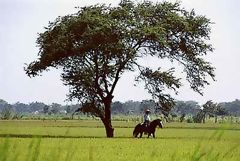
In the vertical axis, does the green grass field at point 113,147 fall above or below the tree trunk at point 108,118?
below

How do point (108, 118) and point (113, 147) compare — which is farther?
point (108, 118)

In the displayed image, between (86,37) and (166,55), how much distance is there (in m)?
8.02

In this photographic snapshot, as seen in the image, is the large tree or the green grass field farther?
the large tree

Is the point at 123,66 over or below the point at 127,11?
below

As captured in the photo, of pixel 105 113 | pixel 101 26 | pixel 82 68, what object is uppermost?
pixel 101 26

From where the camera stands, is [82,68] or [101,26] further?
[82,68]

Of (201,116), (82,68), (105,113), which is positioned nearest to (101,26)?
(82,68)

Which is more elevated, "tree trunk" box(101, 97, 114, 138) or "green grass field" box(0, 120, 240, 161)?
"tree trunk" box(101, 97, 114, 138)

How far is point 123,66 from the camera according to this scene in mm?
51219

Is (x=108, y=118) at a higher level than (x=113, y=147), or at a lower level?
higher

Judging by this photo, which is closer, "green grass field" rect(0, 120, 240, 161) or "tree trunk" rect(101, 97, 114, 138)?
"green grass field" rect(0, 120, 240, 161)

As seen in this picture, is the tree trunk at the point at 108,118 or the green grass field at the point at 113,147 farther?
the tree trunk at the point at 108,118

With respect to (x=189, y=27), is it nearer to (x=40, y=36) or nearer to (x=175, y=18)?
(x=175, y=18)

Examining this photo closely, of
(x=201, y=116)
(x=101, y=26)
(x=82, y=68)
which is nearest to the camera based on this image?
(x=101, y=26)
